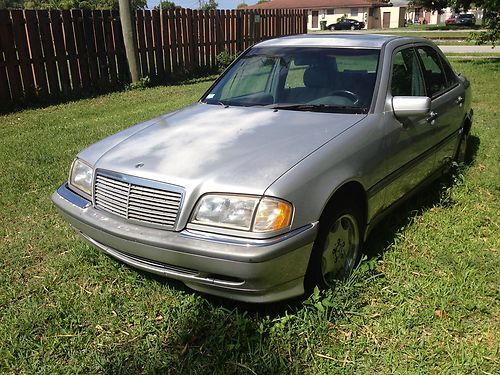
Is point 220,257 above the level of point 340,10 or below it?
below

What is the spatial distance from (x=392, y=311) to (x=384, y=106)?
1422mm

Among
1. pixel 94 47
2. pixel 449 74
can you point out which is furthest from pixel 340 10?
pixel 449 74

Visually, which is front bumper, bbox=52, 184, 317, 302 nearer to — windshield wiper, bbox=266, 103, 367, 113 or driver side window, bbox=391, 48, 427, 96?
windshield wiper, bbox=266, 103, 367, 113

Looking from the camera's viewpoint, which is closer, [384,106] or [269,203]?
[269,203]

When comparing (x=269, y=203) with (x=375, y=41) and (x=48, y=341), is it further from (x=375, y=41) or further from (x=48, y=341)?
(x=375, y=41)

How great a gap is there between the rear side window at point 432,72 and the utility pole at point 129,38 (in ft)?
27.2

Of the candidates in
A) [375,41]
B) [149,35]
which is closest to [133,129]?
[375,41]

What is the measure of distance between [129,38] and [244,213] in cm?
987

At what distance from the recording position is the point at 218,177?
2.52 meters

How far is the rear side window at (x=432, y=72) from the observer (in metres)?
4.16

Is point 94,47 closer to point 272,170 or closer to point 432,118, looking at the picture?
point 432,118

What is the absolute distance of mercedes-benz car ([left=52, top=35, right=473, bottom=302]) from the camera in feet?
7.98

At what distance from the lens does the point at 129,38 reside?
439 inches

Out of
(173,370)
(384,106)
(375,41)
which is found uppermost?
(375,41)
